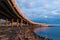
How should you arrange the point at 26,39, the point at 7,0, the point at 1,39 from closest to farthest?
the point at 1,39, the point at 7,0, the point at 26,39

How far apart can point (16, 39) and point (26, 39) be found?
3705 millimetres

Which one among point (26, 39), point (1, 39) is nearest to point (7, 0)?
point (1, 39)

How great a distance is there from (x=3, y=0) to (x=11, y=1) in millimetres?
1814

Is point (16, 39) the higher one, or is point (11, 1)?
point (11, 1)

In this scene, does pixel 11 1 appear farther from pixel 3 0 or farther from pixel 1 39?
pixel 1 39

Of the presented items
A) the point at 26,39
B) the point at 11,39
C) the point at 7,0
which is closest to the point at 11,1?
the point at 7,0

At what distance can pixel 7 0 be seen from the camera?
17.6m

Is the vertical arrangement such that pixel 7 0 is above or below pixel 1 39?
above

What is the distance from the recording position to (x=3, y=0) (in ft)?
56.0

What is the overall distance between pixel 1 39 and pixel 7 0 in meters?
3.25

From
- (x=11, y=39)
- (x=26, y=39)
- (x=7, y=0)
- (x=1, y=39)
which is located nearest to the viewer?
(x=1, y=39)

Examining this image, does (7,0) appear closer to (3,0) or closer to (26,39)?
(3,0)

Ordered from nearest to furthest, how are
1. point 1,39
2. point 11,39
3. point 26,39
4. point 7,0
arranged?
point 1,39 → point 7,0 → point 11,39 → point 26,39

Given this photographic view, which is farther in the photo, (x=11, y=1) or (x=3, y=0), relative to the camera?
(x=11, y=1)
